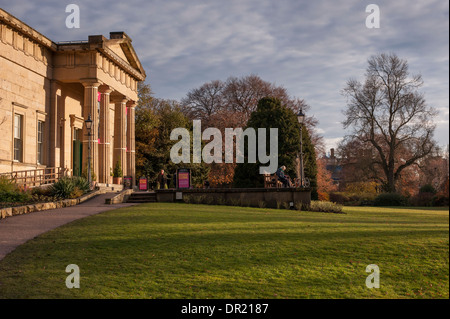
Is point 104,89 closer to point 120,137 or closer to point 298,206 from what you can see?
point 120,137

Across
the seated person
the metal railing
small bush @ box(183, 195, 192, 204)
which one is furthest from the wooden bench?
the metal railing

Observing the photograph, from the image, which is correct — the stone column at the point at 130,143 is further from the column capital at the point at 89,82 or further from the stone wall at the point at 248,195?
the stone wall at the point at 248,195

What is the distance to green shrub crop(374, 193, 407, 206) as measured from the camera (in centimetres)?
4238

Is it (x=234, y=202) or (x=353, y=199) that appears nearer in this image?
(x=234, y=202)

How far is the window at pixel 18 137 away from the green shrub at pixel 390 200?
104ft

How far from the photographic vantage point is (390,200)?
42.8 m

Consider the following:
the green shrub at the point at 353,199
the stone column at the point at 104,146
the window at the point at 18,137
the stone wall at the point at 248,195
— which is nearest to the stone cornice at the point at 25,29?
the stone column at the point at 104,146

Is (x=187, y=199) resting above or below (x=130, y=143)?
below

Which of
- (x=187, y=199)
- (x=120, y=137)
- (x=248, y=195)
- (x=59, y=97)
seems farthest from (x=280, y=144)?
(x=59, y=97)

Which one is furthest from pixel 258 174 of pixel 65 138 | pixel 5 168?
pixel 5 168

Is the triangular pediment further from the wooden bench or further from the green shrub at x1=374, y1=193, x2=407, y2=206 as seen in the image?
the green shrub at x1=374, y1=193, x2=407, y2=206

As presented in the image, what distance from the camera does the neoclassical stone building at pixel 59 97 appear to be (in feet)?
94.9

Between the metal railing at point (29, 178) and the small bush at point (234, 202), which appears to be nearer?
the small bush at point (234, 202)

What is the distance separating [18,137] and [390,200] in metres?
32.8
